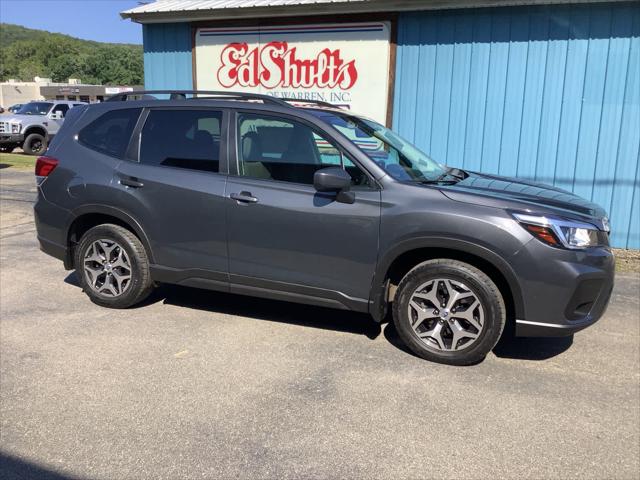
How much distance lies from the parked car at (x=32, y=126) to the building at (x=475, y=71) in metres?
13.0

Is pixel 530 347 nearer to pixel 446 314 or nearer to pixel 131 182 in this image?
pixel 446 314

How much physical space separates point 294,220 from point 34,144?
1961cm

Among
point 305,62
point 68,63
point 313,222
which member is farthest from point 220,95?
point 68,63

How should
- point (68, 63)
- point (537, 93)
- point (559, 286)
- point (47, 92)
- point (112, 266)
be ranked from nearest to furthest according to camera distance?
point (559, 286) → point (112, 266) → point (537, 93) → point (47, 92) → point (68, 63)

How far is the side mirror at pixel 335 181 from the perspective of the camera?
3.94 metres

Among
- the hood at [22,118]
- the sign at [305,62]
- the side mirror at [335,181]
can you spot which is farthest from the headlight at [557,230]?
the hood at [22,118]

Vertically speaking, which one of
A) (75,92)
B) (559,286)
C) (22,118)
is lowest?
(559,286)

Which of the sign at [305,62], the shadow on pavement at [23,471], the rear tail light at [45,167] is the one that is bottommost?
the shadow on pavement at [23,471]

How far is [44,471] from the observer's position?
279cm

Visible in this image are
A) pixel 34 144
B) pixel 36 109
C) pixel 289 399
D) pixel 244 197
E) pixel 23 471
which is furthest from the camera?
pixel 36 109

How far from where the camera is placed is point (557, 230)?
3709 millimetres

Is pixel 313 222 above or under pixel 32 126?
under

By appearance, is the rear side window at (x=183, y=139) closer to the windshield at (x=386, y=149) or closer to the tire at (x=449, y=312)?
the windshield at (x=386, y=149)

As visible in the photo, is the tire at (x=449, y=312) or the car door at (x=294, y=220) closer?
the tire at (x=449, y=312)
